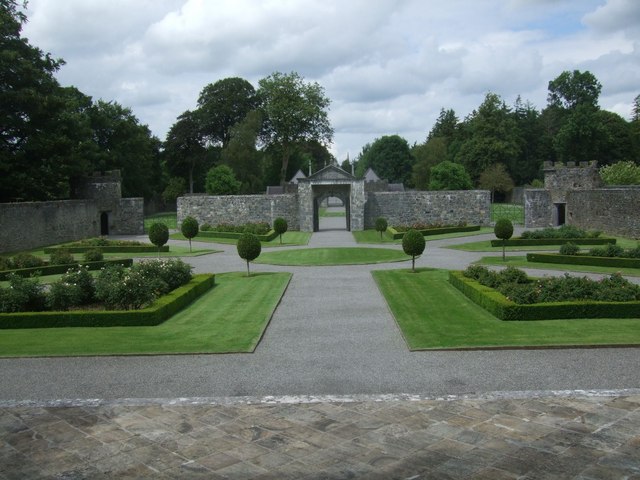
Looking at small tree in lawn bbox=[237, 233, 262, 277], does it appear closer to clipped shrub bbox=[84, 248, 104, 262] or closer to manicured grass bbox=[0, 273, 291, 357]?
manicured grass bbox=[0, 273, 291, 357]

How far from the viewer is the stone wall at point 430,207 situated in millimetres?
47219

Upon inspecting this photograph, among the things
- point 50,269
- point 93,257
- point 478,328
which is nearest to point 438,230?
point 93,257

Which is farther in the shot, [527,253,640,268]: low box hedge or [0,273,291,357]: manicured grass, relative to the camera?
[527,253,640,268]: low box hedge

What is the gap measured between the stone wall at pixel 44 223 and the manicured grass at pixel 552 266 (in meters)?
24.2

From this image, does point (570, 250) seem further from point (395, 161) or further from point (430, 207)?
point (395, 161)

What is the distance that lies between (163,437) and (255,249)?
15.3 m

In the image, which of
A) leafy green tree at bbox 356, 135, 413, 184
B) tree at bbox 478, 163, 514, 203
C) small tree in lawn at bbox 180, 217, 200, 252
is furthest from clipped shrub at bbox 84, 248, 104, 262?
leafy green tree at bbox 356, 135, 413, 184

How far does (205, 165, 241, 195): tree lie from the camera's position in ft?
200

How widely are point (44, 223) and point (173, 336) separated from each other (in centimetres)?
2730

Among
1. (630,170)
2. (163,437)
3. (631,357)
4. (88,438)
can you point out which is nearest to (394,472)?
(163,437)

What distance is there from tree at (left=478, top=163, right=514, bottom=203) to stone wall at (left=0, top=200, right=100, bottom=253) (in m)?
42.4

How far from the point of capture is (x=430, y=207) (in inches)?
1889

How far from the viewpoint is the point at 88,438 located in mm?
8000

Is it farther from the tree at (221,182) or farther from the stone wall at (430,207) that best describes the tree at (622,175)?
the tree at (221,182)
